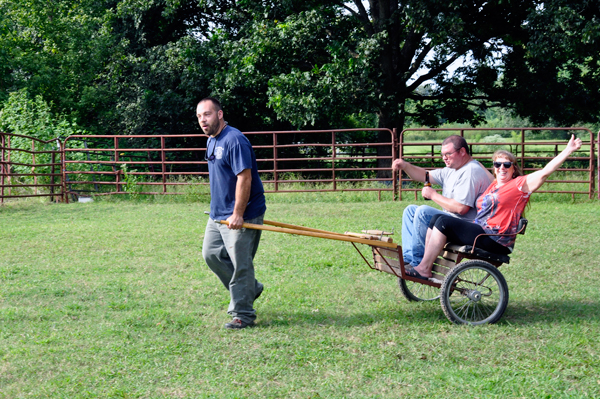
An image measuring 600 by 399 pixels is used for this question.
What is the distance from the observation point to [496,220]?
17.1ft

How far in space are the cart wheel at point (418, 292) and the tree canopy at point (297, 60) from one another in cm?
1126

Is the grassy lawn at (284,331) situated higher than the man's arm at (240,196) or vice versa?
the man's arm at (240,196)

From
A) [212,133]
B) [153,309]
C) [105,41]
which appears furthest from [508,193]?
[105,41]

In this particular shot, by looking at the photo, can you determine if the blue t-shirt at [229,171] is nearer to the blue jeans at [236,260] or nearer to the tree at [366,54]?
the blue jeans at [236,260]

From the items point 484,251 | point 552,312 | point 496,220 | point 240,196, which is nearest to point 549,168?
point 496,220

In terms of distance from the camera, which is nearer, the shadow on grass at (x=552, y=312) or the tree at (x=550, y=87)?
the shadow on grass at (x=552, y=312)

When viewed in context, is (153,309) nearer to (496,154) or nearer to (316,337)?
(316,337)

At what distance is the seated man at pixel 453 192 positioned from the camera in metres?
5.39

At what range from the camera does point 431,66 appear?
2083 cm

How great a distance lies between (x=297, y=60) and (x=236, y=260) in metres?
14.7

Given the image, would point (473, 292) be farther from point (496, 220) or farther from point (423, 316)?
point (496, 220)

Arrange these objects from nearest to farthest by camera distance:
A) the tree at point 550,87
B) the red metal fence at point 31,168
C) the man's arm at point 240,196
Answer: the man's arm at point 240,196 → the red metal fence at point 31,168 → the tree at point 550,87

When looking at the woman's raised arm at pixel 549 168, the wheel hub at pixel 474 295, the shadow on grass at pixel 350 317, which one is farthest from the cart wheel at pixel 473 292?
the woman's raised arm at pixel 549 168

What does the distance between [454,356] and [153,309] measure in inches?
115
